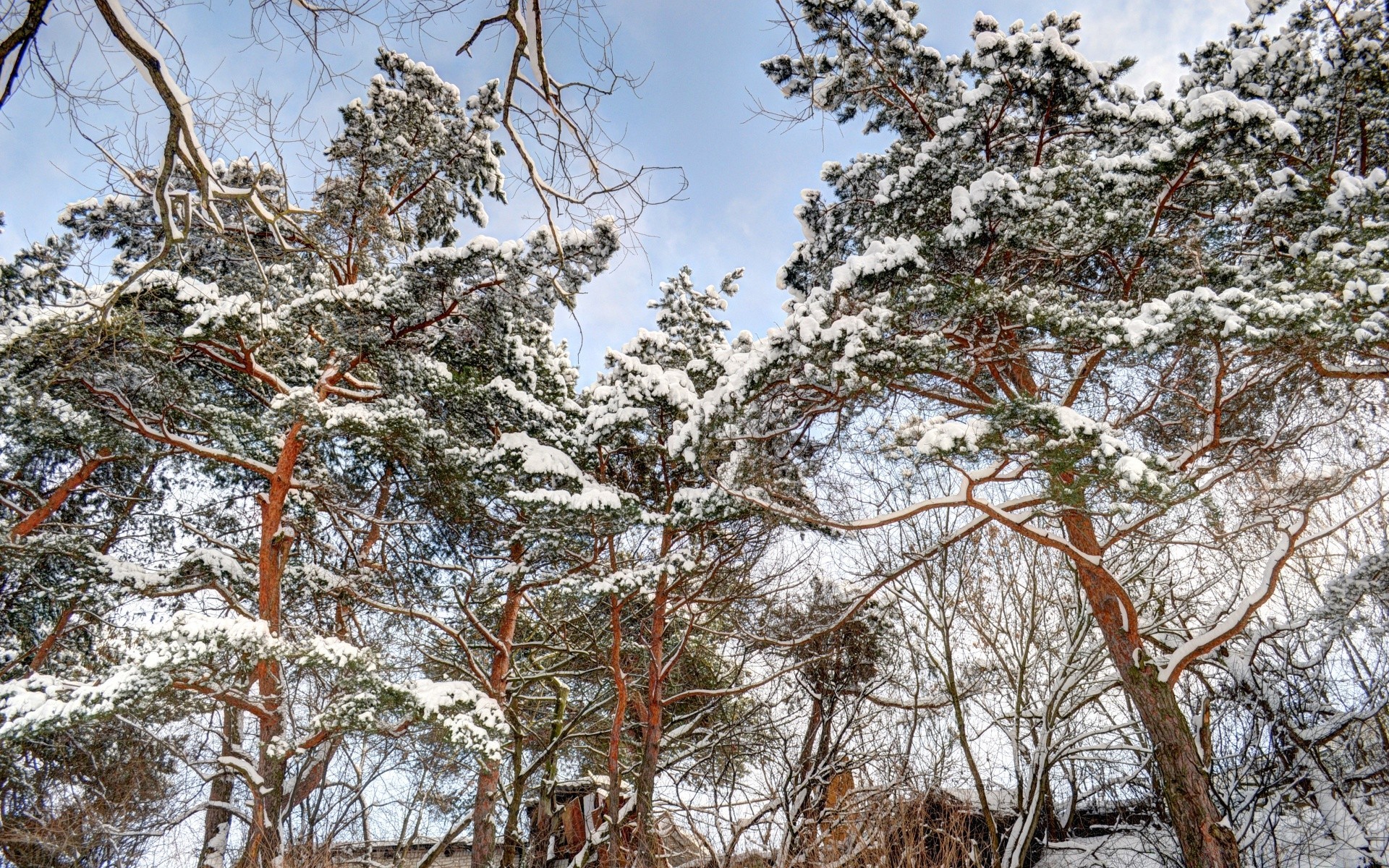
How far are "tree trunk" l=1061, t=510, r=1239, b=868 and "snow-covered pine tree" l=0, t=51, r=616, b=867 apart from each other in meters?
6.04

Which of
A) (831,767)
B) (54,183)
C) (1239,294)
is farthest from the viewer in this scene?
(831,767)

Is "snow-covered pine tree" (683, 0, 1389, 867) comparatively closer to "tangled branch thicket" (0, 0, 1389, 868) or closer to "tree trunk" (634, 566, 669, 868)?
"tangled branch thicket" (0, 0, 1389, 868)

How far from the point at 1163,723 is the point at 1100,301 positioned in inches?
155

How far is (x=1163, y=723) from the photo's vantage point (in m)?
6.19

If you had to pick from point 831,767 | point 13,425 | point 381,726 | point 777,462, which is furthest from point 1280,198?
point 13,425

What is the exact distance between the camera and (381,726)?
24.7ft

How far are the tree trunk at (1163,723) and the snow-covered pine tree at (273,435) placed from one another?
19.8 feet

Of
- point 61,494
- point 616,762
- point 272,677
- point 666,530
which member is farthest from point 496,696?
point 61,494

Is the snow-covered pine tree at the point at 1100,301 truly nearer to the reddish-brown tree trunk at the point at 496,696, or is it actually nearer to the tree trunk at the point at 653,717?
the tree trunk at the point at 653,717

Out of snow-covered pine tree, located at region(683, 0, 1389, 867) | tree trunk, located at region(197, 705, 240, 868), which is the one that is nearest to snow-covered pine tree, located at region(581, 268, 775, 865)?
snow-covered pine tree, located at region(683, 0, 1389, 867)

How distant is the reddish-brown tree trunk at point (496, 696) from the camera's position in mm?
9023

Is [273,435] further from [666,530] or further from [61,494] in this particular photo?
[666,530]

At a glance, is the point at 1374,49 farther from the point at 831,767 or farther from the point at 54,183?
the point at 54,183

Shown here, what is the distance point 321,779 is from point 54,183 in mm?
11682
